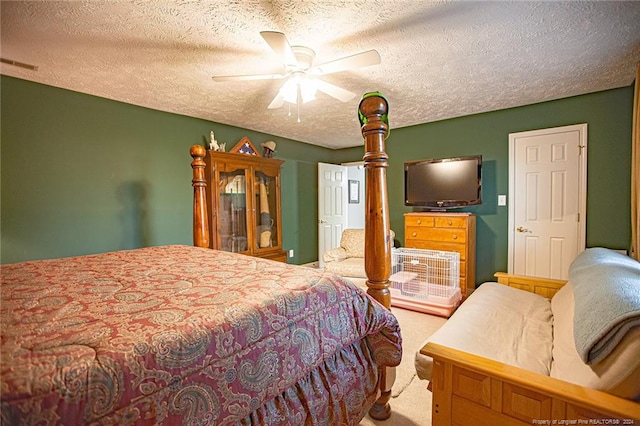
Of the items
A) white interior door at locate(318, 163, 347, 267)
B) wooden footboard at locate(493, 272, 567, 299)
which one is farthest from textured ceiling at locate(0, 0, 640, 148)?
white interior door at locate(318, 163, 347, 267)

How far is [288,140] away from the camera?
4.75 m

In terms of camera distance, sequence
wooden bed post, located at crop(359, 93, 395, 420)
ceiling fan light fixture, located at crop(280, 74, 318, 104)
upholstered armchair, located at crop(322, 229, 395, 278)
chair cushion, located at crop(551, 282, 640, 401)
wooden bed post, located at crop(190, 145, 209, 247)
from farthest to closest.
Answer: upholstered armchair, located at crop(322, 229, 395, 278) → wooden bed post, located at crop(190, 145, 209, 247) → ceiling fan light fixture, located at crop(280, 74, 318, 104) → wooden bed post, located at crop(359, 93, 395, 420) → chair cushion, located at crop(551, 282, 640, 401)

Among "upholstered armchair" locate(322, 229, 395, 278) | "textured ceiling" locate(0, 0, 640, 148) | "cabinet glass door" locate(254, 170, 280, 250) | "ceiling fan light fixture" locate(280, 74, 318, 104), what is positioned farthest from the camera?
"cabinet glass door" locate(254, 170, 280, 250)

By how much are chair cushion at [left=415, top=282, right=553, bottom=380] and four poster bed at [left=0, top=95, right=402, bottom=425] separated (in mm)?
402

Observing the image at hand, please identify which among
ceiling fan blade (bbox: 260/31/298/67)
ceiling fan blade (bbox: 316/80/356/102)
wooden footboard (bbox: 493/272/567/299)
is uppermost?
ceiling fan blade (bbox: 260/31/298/67)

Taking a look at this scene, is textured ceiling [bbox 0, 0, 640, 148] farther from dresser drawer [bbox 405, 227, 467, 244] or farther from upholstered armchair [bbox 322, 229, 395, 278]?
upholstered armchair [bbox 322, 229, 395, 278]

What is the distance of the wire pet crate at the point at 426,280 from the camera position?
120 inches

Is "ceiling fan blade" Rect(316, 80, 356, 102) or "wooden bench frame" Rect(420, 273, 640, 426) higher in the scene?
"ceiling fan blade" Rect(316, 80, 356, 102)

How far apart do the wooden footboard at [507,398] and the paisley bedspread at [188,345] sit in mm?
231

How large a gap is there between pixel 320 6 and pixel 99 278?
5.91 feet

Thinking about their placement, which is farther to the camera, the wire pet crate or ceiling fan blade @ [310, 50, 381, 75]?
the wire pet crate

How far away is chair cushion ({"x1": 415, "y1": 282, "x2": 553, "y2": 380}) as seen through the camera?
137 cm

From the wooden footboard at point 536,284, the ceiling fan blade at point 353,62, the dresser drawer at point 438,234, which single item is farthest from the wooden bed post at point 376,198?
the dresser drawer at point 438,234

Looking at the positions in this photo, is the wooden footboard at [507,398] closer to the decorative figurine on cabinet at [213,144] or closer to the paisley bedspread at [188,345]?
the paisley bedspread at [188,345]
